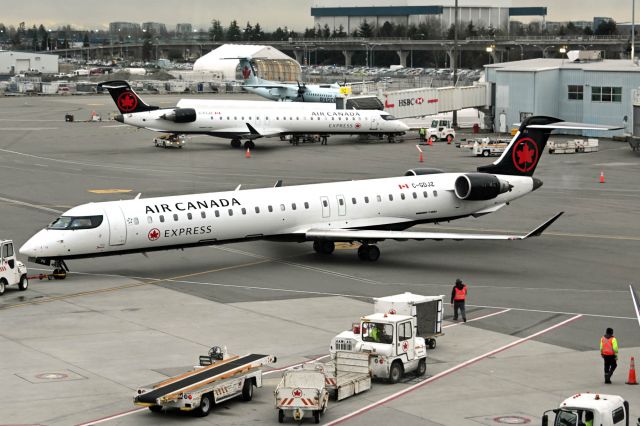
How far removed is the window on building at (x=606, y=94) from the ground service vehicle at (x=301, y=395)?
7262cm

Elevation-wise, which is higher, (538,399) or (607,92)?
(607,92)

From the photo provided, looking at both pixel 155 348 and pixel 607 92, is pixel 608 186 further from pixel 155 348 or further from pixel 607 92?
pixel 155 348

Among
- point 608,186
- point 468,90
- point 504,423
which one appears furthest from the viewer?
point 468,90

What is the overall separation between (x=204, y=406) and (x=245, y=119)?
62.4 m

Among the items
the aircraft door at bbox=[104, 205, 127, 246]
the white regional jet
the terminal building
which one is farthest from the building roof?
the aircraft door at bbox=[104, 205, 127, 246]

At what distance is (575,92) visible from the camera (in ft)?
312

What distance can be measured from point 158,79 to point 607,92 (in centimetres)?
12051

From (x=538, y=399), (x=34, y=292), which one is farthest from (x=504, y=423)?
(x=34, y=292)

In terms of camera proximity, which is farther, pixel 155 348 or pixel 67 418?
pixel 155 348

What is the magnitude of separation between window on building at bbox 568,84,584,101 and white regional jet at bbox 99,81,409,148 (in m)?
15.5

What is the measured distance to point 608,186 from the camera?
65062mm

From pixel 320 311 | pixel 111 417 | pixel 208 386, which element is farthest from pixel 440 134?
pixel 111 417

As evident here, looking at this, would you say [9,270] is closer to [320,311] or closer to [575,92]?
[320,311]

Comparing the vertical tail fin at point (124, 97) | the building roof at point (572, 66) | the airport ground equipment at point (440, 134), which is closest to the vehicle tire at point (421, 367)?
the vertical tail fin at point (124, 97)
